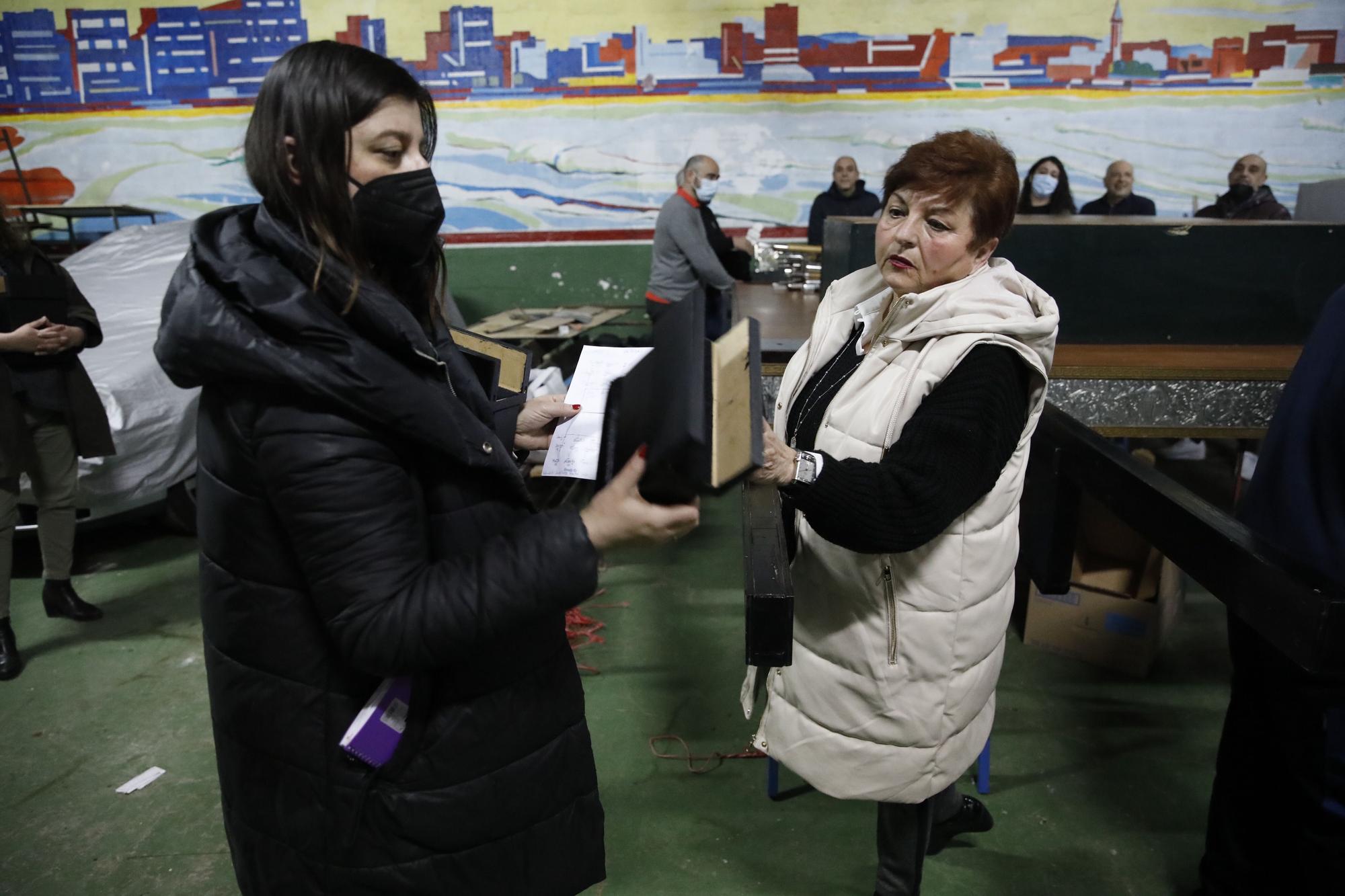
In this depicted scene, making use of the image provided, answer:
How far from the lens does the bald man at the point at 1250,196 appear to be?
5352 millimetres

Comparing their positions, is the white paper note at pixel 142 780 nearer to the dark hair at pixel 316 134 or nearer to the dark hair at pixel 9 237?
the dark hair at pixel 9 237

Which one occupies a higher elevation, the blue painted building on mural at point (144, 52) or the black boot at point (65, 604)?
the blue painted building on mural at point (144, 52)

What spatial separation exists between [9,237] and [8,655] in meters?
1.41

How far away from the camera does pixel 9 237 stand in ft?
9.61

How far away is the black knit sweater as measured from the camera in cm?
129

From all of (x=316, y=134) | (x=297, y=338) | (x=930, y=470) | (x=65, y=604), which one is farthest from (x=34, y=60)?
Result: (x=930, y=470)

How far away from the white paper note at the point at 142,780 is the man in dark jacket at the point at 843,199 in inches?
198

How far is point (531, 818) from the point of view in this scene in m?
1.12

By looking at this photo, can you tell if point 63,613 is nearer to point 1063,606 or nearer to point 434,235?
point 434,235

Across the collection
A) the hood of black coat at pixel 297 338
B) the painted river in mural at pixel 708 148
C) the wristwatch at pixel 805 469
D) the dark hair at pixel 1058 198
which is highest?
the painted river in mural at pixel 708 148

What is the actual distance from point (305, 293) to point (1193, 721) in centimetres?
282

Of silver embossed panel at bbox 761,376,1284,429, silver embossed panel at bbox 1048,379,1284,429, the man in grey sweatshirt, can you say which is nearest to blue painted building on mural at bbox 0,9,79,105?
the man in grey sweatshirt

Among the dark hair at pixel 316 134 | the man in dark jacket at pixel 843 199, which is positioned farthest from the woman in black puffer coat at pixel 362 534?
the man in dark jacket at pixel 843 199

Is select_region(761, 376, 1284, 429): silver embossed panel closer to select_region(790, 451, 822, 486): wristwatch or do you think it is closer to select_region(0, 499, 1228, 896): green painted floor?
select_region(0, 499, 1228, 896): green painted floor
